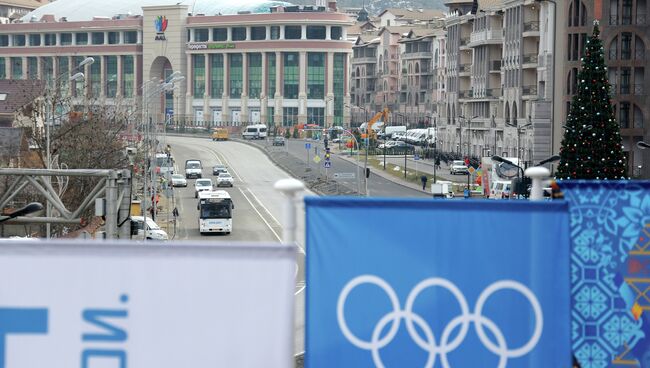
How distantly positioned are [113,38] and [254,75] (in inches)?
852

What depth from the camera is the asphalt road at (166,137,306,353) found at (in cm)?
4447

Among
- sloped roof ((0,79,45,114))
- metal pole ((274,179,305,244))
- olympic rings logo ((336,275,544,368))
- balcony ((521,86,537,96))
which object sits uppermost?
balcony ((521,86,537,96))

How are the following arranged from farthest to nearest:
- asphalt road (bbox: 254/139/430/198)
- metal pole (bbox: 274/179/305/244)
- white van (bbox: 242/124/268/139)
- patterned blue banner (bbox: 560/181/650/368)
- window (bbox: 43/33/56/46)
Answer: window (bbox: 43/33/56/46) → white van (bbox: 242/124/268/139) → asphalt road (bbox: 254/139/430/198) → patterned blue banner (bbox: 560/181/650/368) → metal pole (bbox: 274/179/305/244)

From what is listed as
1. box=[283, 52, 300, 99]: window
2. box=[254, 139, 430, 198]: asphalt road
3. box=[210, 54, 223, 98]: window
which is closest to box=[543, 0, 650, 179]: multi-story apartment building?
box=[254, 139, 430, 198]: asphalt road

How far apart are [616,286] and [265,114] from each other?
17181 cm

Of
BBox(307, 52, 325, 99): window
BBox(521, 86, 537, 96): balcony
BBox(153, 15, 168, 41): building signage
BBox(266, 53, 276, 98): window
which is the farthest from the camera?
BBox(153, 15, 168, 41): building signage

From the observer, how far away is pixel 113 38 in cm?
18900

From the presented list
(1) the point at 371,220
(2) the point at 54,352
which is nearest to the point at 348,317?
(1) the point at 371,220

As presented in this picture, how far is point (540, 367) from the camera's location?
9352mm

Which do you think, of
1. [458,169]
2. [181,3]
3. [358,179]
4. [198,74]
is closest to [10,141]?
[358,179]

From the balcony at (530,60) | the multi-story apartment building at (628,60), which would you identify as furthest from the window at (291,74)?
the multi-story apartment building at (628,60)

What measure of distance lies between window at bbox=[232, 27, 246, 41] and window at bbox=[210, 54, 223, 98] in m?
4.30

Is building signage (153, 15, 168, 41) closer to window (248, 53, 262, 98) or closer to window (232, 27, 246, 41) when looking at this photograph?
window (232, 27, 246, 41)

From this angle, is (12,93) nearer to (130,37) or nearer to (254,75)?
(254,75)
